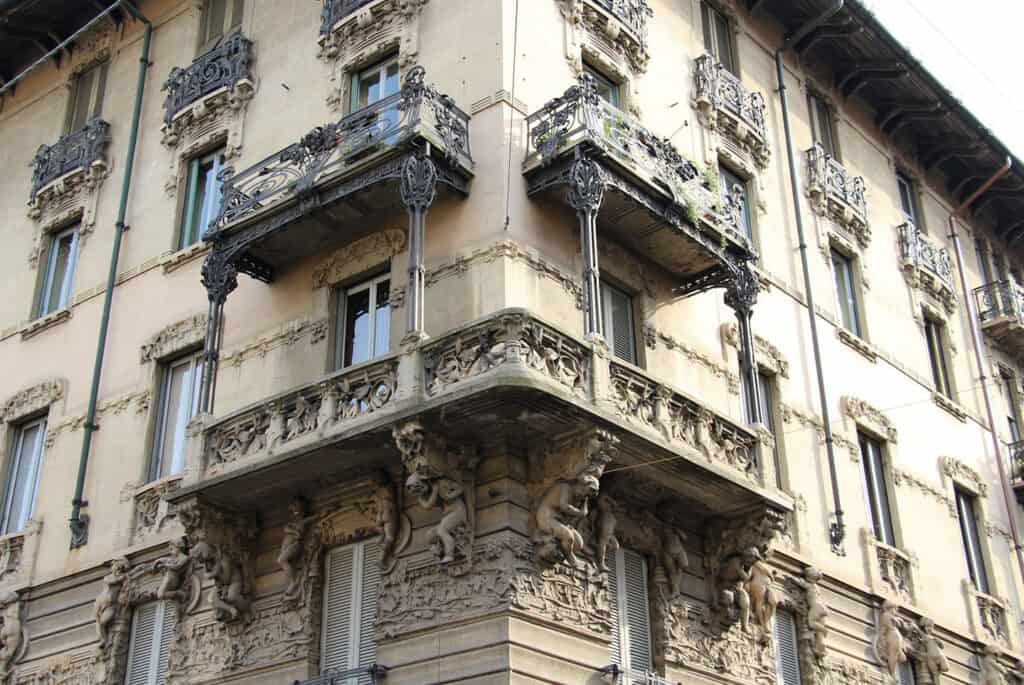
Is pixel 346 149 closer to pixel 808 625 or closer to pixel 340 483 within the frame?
pixel 340 483

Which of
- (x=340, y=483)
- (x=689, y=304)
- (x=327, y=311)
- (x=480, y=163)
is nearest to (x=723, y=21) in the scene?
(x=689, y=304)

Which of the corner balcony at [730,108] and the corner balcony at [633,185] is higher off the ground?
the corner balcony at [730,108]

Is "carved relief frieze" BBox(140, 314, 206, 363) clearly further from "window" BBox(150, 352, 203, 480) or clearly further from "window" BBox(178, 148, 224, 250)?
"window" BBox(178, 148, 224, 250)

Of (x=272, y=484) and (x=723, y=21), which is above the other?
(x=723, y=21)

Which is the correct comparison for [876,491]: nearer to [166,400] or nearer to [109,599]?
[166,400]

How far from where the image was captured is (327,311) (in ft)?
62.2

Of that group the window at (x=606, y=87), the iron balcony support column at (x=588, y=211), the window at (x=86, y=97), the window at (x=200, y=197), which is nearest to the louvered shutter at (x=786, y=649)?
the iron balcony support column at (x=588, y=211)

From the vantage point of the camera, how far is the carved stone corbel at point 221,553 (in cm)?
1758

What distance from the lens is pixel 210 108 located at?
23.2 meters

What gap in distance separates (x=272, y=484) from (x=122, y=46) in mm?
13272

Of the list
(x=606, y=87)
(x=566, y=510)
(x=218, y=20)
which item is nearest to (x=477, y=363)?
(x=566, y=510)

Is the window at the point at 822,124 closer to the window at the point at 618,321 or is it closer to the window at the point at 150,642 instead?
the window at the point at 618,321

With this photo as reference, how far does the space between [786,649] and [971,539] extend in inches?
316

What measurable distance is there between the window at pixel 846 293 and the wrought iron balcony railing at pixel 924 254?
2443mm
